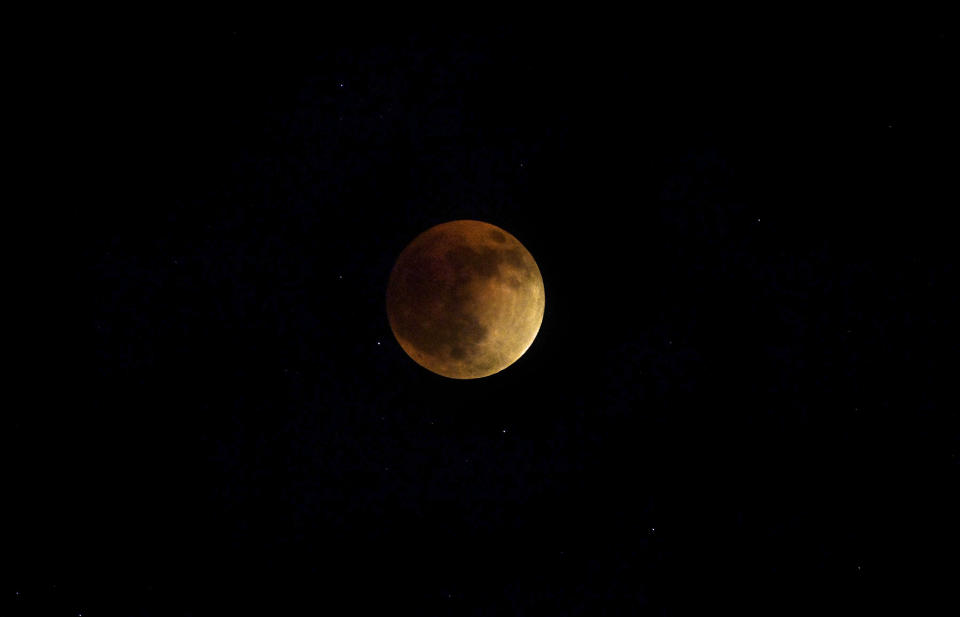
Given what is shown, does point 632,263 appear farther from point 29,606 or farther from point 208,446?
point 29,606

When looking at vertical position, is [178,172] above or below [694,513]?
above

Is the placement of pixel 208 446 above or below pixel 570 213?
below

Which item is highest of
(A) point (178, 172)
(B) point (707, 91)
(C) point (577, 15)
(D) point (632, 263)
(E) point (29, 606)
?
(C) point (577, 15)

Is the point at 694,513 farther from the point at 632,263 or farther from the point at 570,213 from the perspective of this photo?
the point at 570,213

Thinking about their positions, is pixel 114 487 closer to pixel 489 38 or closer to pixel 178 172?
pixel 178 172

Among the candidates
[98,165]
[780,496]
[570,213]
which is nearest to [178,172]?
[98,165]

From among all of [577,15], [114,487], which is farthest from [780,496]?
[114,487]

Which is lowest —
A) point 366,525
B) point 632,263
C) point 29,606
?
point 29,606

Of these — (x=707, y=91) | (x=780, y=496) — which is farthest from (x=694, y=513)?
(x=707, y=91)
